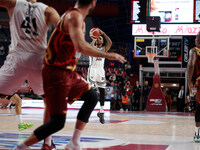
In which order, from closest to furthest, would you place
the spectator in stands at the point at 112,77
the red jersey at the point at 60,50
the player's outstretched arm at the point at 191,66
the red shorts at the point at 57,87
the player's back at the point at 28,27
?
the red shorts at the point at 57,87
the red jersey at the point at 60,50
the player's back at the point at 28,27
the player's outstretched arm at the point at 191,66
the spectator in stands at the point at 112,77

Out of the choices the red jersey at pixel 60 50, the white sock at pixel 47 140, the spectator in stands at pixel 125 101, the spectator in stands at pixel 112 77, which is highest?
the red jersey at pixel 60 50

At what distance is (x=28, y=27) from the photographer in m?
3.84

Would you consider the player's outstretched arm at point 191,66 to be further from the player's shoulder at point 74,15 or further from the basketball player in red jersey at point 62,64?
the player's shoulder at point 74,15

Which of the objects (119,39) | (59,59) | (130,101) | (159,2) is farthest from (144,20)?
(59,59)

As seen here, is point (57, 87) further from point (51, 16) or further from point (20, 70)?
point (51, 16)

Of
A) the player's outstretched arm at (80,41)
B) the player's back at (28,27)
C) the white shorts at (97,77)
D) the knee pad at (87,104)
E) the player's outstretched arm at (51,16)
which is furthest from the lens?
the white shorts at (97,77)

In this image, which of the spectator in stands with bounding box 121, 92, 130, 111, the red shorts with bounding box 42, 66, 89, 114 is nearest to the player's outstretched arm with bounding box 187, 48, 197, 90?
the red shorts with bounding box 42, 66, 89, 114

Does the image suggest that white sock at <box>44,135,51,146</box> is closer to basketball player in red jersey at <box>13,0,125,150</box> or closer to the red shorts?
basketball player in red jersey at <box>13,0,125,150</box>

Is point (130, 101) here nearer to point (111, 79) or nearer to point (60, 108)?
point (111, 79)

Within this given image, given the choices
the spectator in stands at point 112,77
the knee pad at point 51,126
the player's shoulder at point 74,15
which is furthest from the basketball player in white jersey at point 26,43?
the spectator in stands at point 112,77

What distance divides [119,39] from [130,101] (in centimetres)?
A: 1278

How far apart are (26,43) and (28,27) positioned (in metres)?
0.19

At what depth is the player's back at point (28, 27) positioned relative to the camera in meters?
3.84

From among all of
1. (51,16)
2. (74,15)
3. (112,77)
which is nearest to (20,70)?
(51,16)
